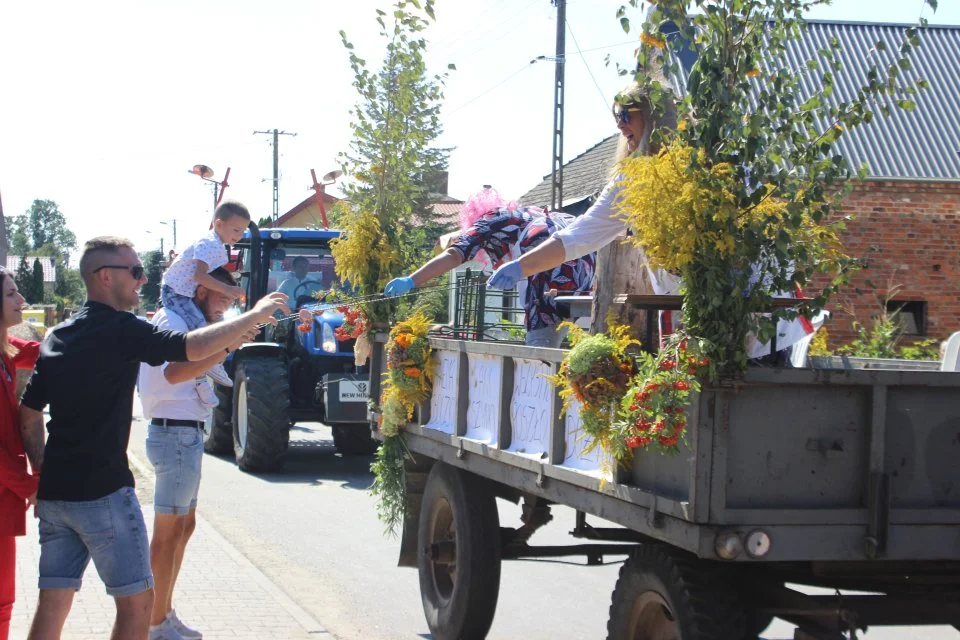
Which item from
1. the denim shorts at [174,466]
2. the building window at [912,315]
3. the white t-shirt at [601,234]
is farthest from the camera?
the building window at [912,315]

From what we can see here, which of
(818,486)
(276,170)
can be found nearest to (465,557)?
(818,486)

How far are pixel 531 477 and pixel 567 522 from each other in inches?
204

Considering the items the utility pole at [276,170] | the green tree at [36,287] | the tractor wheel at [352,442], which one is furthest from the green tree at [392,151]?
the green tree at [36,287]

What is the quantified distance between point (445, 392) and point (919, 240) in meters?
11.9

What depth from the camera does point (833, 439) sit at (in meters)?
3.74

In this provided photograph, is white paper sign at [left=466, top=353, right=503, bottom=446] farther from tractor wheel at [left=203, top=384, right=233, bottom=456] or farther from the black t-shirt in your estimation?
tractor wheel at [left=203, top=384, right=233, bottom=456]

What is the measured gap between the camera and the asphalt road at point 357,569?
22.1 feet

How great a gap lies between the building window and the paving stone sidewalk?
11251mm

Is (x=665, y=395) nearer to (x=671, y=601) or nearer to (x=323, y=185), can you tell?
(x=671, y=601)

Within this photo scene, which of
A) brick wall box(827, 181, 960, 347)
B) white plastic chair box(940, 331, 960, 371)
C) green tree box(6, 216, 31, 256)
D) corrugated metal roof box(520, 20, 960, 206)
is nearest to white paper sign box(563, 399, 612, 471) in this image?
white plastic chair box(940, 331, 960, 371)

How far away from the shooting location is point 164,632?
5.65m

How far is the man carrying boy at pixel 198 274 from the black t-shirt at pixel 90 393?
1787 millimetres

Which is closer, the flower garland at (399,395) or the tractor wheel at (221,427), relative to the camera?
the flower garland at (399,395)

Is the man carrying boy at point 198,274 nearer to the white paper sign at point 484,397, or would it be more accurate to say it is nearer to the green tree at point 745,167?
the white paper sign at point 484,397
